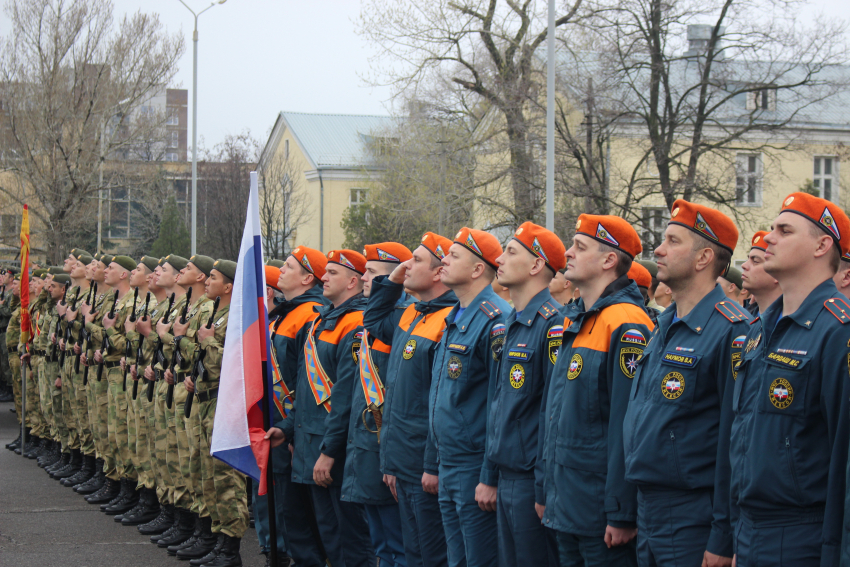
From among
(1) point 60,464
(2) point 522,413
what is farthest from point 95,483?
(2) point 522,413

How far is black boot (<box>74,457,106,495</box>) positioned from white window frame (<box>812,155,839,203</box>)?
98.7 feet

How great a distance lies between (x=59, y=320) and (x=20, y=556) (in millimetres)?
4418

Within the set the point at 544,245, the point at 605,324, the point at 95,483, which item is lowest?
the point at 95,483

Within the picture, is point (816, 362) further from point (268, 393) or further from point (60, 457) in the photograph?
point (60, 457)

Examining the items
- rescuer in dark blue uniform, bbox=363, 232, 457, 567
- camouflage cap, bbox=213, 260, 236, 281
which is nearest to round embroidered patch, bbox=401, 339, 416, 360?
rescuer in dark blue uniform, bbox=363, 232, 457, 567

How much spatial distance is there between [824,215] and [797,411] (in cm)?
75

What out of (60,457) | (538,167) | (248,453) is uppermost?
(538,167)

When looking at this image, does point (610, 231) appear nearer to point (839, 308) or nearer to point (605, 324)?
point (605, 324)

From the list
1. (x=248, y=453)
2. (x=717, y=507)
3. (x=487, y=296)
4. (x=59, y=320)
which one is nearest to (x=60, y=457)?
(x=59, y=320)

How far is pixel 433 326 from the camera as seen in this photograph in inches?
206

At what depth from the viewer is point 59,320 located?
35.6 feet

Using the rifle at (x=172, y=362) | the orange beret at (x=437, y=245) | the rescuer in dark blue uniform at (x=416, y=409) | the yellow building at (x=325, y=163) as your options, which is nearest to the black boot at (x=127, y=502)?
the rifle at (x=172, y=362)

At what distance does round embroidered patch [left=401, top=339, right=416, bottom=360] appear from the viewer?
5.18 metres

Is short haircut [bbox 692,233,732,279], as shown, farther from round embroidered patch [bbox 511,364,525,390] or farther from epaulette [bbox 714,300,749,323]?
round embroidered patch [bbox 511,364,525,390]
